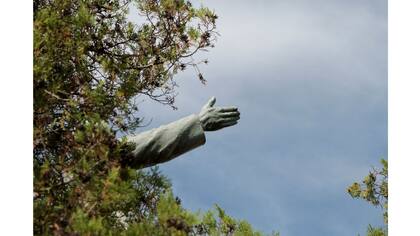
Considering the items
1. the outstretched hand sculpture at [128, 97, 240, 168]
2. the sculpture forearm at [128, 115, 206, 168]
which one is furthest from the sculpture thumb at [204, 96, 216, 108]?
the sculpture forearm at [128, 115, 206, 168]

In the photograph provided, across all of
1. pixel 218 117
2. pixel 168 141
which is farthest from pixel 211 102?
pixel 168 141

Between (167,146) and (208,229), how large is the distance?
120 cm

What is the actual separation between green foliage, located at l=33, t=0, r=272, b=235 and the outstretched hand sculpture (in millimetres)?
112

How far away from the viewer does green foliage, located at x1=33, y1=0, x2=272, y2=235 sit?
12.0 feet

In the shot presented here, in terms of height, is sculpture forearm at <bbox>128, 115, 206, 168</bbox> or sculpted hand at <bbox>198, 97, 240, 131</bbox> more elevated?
sculpted hand at <bbox>198, 97, 240, 131</bbox>

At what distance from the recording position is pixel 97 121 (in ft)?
13.1

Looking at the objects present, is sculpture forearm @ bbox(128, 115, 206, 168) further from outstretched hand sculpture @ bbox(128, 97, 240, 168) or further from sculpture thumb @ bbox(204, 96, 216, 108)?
sculpture thumb @ bbox(204, 96, 216, 108)

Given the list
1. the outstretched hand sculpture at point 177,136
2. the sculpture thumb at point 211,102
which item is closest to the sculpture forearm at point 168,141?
the outstretched hand sculpture at point 177,136

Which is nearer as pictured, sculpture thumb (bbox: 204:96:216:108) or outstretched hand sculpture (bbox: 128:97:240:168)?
outstretched hand sculpture (bbox: 128:97:240:168)

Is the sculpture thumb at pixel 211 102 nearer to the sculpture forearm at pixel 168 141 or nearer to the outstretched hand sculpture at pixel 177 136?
the outstretched hand sculpture at pixel 177 136
